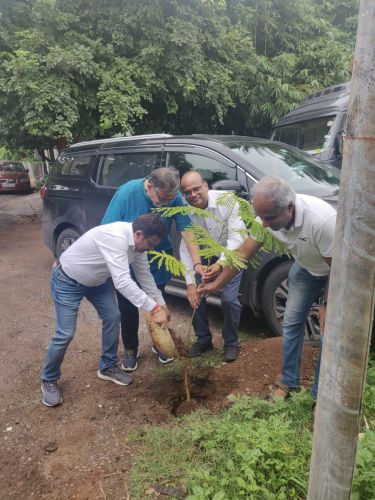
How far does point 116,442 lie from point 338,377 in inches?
76.5

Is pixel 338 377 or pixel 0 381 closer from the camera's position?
A: pixel 338 377

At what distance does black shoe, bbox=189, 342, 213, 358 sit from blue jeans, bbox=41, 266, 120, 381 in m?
0.86

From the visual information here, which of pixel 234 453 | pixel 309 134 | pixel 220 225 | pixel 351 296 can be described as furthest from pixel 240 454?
pixel 309 134

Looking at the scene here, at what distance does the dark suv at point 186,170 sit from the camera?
3963 millimetres

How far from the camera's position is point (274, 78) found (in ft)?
40.5

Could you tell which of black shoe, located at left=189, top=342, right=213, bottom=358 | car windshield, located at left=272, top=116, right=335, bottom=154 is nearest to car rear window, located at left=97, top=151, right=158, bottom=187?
black shoe, located at left=189, top=342, right=213, bottom=358

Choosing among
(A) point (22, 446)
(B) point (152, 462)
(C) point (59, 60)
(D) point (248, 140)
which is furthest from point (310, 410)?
(C) point (59, 60)

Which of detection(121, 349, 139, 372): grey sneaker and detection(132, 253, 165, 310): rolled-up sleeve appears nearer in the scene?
detection(132, 253, 165, 310): rolled-up sleeve

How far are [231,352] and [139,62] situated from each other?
8.07 metres

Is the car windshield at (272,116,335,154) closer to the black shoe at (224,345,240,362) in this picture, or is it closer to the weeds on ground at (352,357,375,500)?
the black shoe at (224,345,240,362)

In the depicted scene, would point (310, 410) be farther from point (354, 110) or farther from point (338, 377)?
point (354, 110)

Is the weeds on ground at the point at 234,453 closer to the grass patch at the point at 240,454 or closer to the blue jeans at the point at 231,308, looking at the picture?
the grass patch at the point at 240,454

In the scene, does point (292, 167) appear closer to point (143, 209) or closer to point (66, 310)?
point (143, 209)

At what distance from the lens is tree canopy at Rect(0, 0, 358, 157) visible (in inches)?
344
